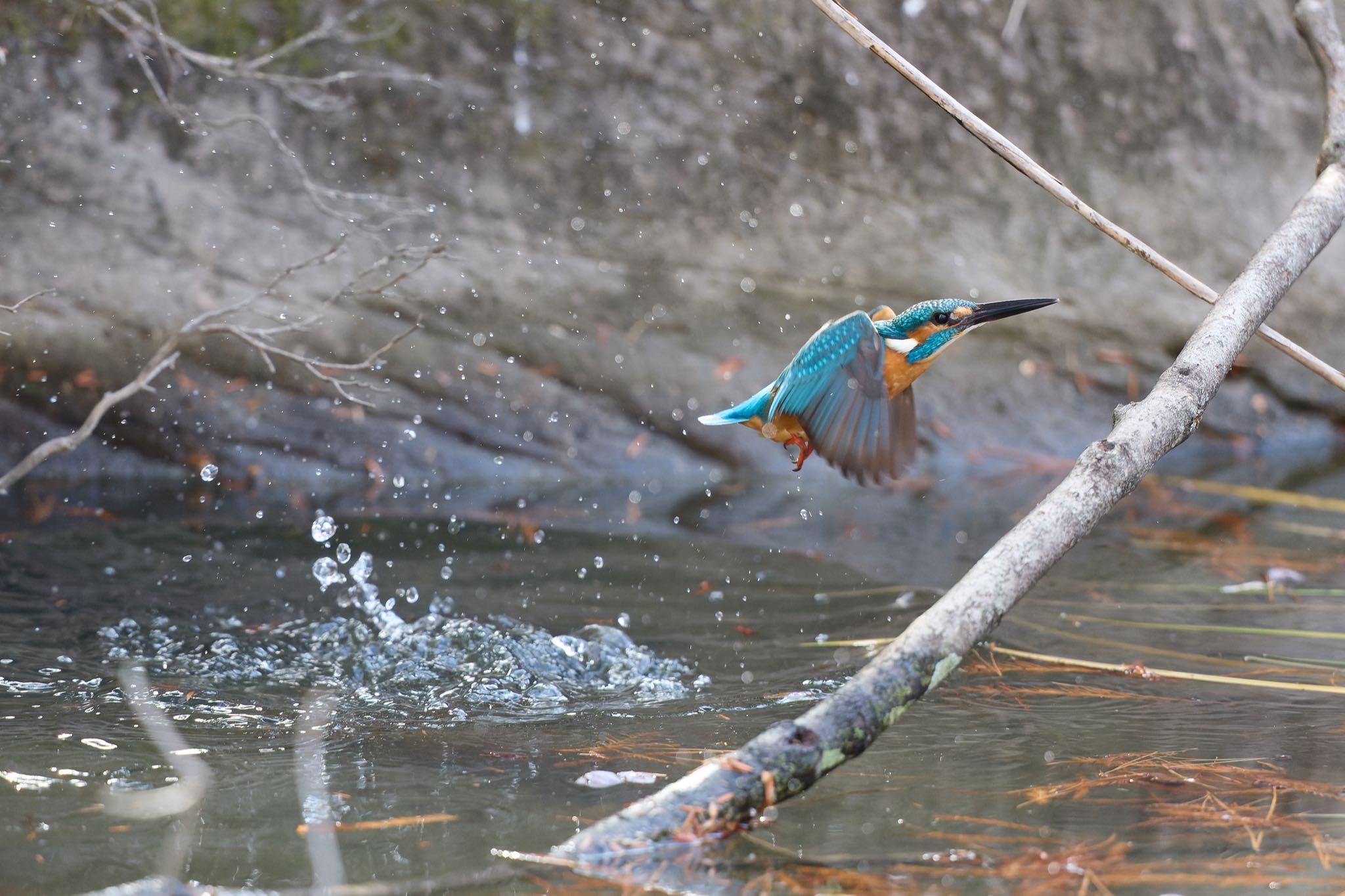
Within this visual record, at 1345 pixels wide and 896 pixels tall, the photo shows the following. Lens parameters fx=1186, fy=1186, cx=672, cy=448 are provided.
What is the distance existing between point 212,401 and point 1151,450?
146 inches

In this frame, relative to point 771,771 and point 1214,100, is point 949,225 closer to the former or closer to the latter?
point 1214,100

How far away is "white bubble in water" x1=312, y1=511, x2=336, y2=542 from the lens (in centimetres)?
366

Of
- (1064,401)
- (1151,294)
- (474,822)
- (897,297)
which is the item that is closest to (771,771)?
(474,822)

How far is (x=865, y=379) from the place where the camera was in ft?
7.02

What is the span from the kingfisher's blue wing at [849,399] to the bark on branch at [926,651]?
0.38m

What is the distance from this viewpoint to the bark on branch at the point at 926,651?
1.58 meters

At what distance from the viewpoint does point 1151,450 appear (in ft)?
6.16

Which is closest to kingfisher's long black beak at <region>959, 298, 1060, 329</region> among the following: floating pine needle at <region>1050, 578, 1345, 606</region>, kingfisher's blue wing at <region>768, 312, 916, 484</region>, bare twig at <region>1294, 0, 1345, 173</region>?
kingfisher's blue wing at <region>768, 312, 916, 484</region>

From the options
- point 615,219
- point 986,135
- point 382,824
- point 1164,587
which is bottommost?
point 382,824

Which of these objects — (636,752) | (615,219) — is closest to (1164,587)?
(636,752)

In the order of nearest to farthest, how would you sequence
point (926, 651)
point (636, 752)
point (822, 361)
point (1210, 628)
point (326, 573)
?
point (926, 651) → point (636, 752) → point (822, 361) → point (1210, 628) → point (326, 573)

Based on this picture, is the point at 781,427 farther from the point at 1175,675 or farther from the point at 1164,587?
the point at 1164,587

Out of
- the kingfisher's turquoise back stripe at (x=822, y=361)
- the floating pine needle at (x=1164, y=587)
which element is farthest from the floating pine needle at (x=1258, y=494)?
the kingfisher's turquoise back stripe at (x=822, y=361)

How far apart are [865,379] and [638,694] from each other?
82 cm
